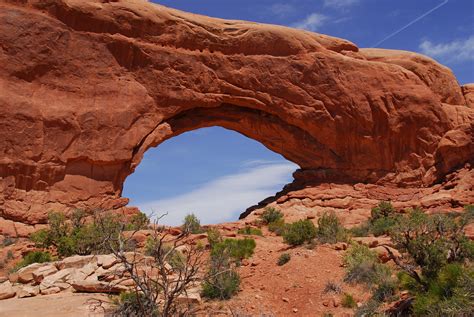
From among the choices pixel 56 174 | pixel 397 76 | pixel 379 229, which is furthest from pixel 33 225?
pixel 397 76

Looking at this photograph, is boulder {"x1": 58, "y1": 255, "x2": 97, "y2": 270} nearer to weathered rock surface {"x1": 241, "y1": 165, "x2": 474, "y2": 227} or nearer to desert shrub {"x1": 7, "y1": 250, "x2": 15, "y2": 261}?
desert shrub {"x1": 7, "y1": 250, "x2": 15, "y2": 261}

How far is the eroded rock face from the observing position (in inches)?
743

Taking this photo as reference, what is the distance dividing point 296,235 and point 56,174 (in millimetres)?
10772

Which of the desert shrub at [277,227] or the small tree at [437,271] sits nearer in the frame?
the small tree at [437,271]

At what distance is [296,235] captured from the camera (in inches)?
517

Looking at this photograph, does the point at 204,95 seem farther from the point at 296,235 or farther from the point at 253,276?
the point at 253,276

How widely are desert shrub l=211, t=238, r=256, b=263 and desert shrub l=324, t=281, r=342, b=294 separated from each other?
105 inches

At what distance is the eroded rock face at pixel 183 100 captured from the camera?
18875 millimetres

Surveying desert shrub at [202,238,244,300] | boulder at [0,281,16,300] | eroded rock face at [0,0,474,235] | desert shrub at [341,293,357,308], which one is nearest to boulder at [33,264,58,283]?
boulder at [0,281,16,300]

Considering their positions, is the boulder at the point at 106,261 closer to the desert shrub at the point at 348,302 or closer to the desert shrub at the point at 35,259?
the desert shrub at the point at 35,259

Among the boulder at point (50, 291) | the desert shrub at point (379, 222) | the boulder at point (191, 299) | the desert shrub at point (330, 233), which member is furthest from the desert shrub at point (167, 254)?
the desert shrub at point (379, 222)

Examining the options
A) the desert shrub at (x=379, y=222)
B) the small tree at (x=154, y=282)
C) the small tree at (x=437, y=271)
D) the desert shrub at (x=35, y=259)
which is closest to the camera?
the small tree at (x=154, y=282)

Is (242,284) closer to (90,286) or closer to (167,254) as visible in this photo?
(90,286)

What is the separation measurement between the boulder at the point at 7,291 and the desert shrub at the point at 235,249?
4.46m
